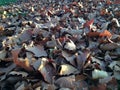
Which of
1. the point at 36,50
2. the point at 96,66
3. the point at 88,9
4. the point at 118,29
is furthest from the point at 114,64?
the point at 88,9

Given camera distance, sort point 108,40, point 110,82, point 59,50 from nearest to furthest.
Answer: point 110,82, point 59,50, point 108,40

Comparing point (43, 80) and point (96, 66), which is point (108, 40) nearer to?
point (96, 66)

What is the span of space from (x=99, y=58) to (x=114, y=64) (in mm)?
146

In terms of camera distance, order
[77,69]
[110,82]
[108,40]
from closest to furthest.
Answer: [110,82] → [77,69] → [108,40]

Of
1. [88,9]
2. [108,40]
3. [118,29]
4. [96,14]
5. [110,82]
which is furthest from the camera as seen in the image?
[88,9]

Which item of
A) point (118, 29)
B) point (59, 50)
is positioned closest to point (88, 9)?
point (118, 29)

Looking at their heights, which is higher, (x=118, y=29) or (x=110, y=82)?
(x=118, y=29)

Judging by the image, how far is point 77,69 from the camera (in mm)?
2162

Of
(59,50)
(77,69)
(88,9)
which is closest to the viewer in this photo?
(77,69)

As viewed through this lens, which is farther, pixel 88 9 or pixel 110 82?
pixel 88 9

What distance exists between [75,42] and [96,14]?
1.27m

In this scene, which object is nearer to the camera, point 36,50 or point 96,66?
point 96,66

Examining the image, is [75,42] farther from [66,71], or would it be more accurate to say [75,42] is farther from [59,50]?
[66,71]

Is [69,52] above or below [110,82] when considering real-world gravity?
above
